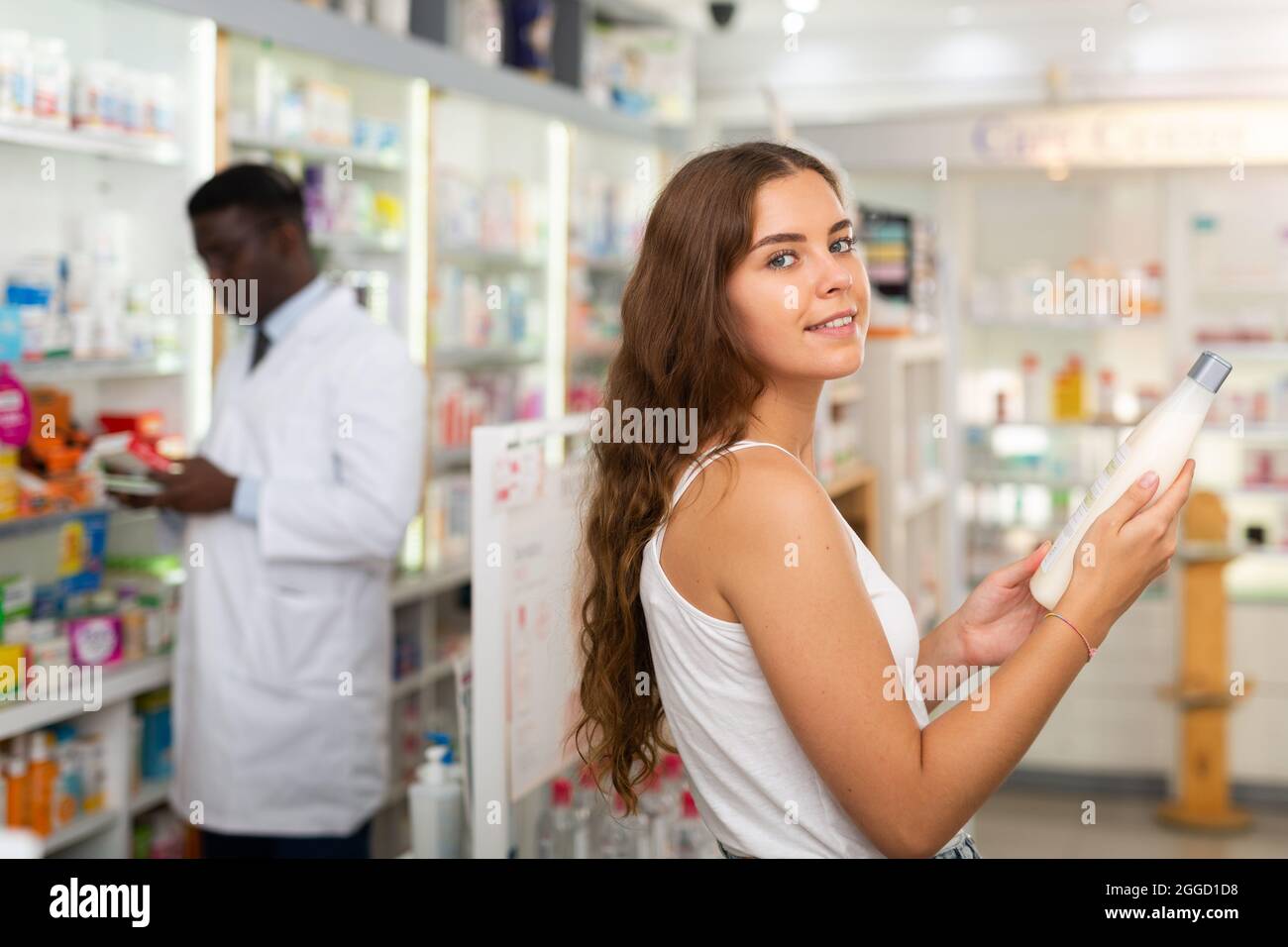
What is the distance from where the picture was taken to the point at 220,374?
127 inches

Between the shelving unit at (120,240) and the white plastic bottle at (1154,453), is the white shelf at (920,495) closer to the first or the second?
the shelving unit at (120,240)

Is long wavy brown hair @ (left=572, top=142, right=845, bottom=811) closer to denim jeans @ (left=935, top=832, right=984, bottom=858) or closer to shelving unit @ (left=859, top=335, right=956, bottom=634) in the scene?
denim jeans @ (left=935, top=832, right=984, bottom=858)

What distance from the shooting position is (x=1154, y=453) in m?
1.47

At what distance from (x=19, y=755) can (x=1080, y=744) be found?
470cm

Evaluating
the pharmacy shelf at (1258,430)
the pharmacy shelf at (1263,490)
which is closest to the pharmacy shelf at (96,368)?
the pharmacy shelf at (1258,430)

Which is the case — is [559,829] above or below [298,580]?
below

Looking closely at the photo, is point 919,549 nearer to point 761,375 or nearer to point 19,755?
point 19,755

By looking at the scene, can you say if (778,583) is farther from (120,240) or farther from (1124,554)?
(120,240)

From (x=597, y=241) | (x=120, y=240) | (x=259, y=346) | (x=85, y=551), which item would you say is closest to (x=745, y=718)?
(x=259, y=346)

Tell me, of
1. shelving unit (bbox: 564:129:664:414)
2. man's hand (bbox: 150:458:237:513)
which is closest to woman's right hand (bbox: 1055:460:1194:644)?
man's hand (bbox: 150:458:237:513)

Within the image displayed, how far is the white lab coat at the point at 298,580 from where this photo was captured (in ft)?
9.52

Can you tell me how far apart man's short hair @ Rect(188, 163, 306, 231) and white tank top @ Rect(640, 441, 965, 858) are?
1824 mm

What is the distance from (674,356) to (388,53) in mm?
3233
